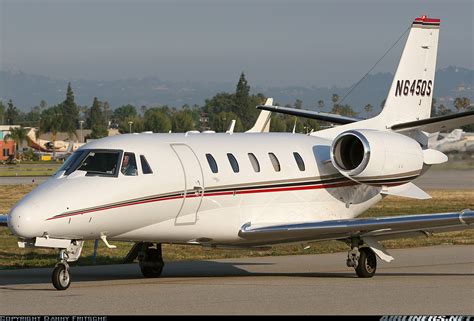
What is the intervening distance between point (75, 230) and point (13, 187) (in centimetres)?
4329

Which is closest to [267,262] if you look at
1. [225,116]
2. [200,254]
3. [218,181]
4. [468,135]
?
[200,254]

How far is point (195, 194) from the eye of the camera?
19453 millimetres

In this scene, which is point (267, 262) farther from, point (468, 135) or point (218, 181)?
point (468, 135)

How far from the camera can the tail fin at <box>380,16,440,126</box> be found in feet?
79.1

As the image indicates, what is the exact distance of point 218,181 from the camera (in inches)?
785

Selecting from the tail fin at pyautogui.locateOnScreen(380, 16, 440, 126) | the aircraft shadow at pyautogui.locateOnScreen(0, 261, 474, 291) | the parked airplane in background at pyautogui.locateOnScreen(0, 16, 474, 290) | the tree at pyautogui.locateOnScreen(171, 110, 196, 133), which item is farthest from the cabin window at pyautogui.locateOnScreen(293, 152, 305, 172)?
the tree at pyautogui.locateOnScreen(171, 110, 196, 133)

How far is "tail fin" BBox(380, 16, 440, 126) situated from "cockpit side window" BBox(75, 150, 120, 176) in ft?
24.6

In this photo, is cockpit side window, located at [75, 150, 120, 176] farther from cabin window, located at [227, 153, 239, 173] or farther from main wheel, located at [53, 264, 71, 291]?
cabin window, located at [227, 153, 239, 173]

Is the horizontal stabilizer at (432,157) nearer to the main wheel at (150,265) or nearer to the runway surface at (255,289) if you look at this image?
the runway surface at (255,289)

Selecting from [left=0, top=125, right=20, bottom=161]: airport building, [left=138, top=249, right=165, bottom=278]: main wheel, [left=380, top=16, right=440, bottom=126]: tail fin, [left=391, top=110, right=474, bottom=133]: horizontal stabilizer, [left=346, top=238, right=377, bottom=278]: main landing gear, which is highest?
[left=380, top=16, right=440, bottom=126]: tail fin

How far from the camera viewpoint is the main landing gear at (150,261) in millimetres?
20797

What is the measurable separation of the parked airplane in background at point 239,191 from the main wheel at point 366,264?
0.02 m

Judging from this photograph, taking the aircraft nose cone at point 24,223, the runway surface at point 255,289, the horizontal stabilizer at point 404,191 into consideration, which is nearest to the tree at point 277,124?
the runway surface at point 255,289

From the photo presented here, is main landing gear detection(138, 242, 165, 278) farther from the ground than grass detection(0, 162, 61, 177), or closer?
farther from the ground
